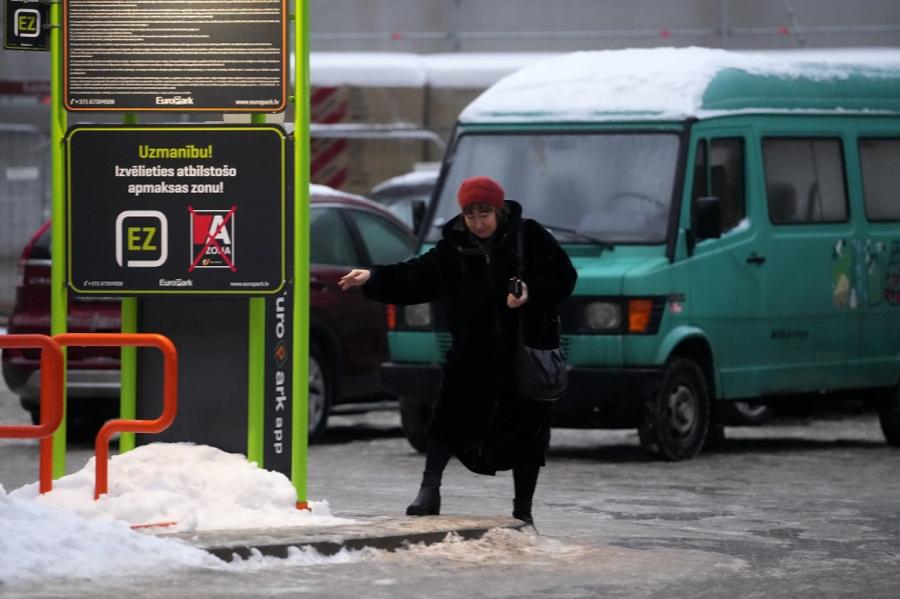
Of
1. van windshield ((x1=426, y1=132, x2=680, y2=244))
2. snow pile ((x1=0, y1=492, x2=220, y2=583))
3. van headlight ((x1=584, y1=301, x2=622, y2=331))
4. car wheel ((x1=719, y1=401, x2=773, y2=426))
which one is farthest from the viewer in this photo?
car wheel ((x1=719, y1=401, x2=773, y2=426))

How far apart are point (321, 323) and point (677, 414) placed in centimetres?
246

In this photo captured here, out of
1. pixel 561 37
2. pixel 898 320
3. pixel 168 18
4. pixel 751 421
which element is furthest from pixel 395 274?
pixel 561 37

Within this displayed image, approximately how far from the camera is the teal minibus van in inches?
582

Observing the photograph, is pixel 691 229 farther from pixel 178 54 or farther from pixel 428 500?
pixel 178 54

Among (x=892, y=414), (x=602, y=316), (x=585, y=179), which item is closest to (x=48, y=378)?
(x=602, y=316)

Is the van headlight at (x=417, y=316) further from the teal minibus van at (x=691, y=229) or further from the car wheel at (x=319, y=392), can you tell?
the car wheel at (x=319, y=392)

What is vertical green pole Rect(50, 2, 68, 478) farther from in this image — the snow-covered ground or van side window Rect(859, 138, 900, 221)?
van side window Rect(859, 138, 900, 221)

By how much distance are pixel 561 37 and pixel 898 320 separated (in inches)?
410

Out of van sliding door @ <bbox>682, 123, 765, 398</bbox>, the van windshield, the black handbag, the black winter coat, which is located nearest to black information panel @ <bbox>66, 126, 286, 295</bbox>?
the black winter coat

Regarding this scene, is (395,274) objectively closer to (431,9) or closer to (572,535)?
(572,535)

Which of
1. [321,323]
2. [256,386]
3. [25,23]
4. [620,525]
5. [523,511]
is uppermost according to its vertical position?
[25,23]

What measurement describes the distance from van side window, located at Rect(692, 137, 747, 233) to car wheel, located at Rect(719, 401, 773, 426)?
8.84 ft

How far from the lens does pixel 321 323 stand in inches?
625

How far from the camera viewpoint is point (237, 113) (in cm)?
1030
